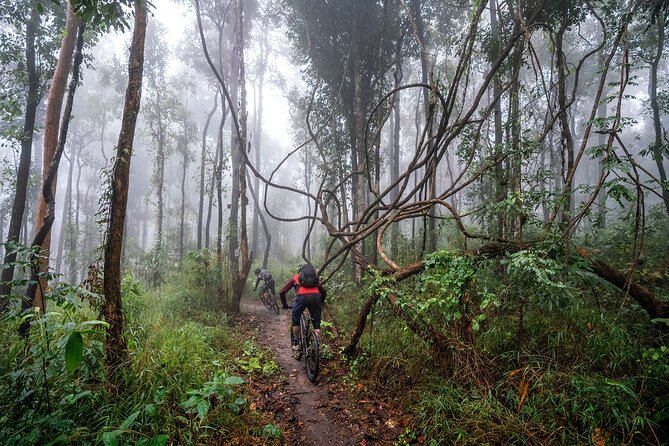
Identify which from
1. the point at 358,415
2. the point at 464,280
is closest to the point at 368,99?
the point at 464,280

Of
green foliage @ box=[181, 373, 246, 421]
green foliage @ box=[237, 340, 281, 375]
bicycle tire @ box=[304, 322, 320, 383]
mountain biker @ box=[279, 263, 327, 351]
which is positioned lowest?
green foliage @ box=[237, 340, 281, 375]

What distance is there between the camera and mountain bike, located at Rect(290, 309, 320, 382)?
4941mm

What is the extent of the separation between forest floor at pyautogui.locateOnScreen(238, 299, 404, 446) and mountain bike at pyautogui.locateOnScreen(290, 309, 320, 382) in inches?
6.4

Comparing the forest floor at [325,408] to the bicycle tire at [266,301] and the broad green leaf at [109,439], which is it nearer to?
the broad green leaf at [109,439]

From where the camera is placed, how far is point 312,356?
5.06 meters

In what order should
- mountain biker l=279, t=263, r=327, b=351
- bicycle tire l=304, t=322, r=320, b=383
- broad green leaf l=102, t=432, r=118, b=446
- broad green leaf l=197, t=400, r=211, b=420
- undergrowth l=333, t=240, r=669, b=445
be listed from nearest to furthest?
1. broad green leaf l=102, t=432, r=118, b=446
2. broad green leaf l=197, t=400, r=211, b=420
3. undergrowth l=333, t=240, r=669, b=445
4. bicycle tire l=304, t=322, r=320, b=383
5. mountain biker l=279, t=263, r=327, b=351

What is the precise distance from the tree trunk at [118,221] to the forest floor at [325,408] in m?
1.90

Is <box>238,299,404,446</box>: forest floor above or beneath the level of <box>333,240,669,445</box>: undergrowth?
beneath

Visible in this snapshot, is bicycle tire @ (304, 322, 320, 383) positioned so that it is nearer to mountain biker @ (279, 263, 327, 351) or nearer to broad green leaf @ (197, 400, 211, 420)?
mountain biker @ (279, 263, 327, 351)

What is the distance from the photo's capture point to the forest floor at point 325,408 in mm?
3695

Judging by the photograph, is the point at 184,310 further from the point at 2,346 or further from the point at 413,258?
the point at 413,258

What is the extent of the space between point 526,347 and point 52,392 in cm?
550

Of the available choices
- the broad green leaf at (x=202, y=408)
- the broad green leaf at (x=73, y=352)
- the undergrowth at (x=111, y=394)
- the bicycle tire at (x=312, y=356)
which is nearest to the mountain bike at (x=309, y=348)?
the bicycle tire at (x=312, y=356)

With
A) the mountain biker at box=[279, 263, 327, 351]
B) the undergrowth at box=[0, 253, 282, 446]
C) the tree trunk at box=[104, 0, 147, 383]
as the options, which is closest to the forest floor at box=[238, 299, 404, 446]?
the undergrowth at box=[0, 253, 282, 446]
